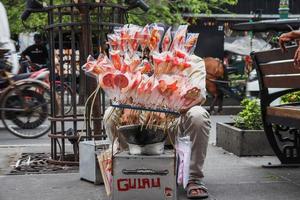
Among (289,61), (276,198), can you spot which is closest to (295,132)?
(289,61)

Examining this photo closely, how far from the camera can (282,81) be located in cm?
523

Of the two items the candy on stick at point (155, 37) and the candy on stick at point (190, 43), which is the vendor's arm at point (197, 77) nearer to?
the candy on stick at point (190, 43)

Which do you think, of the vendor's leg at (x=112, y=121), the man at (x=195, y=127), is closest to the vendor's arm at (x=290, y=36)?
the man at (x=195, y=127)

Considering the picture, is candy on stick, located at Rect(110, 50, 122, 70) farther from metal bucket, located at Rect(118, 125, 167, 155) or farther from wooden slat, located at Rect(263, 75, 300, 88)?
wooden slat, located at Rect(263, 75, 300, 88)

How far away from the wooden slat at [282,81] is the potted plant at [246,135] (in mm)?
834

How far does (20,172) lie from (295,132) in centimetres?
269

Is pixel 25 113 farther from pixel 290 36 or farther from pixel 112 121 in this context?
pixel 290 36

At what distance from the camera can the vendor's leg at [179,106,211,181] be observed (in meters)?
4.32

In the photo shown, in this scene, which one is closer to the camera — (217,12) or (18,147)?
(18,147)

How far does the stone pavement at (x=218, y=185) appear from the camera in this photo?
4.50m

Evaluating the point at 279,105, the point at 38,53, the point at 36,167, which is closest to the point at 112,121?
the point at 36,167

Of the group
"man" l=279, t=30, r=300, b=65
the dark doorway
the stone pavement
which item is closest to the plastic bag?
the stone pavement

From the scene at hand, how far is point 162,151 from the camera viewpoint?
407 centimetres

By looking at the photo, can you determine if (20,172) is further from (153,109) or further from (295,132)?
(295,132)
